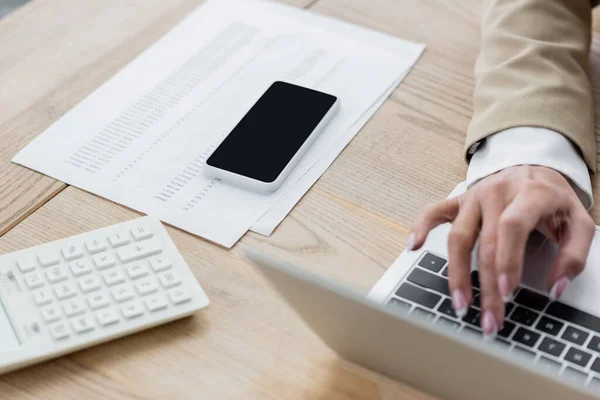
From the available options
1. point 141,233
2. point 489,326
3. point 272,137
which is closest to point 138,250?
point 141,233

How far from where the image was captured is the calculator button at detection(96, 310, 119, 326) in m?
0.61

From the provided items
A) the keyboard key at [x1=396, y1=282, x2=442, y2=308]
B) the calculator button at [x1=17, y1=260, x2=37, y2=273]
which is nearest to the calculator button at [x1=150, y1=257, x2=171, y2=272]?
the calculator button at [x1=17, y1=260, x2=37, y2=273]

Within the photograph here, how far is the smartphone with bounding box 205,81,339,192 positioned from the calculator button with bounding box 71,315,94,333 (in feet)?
0.73

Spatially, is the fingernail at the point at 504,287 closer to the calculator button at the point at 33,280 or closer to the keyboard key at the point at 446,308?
the keyboard key at the point at 446,308

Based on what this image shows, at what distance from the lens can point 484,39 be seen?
2.99 feet

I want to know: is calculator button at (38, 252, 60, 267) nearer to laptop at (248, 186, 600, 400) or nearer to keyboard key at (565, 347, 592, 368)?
laptop at (248, 186, 600, 400)

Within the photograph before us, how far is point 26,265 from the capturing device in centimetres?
66

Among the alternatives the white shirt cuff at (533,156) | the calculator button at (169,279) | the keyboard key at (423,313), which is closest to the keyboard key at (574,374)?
the keyboard key at (423,313)

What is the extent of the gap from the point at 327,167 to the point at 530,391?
1.25 feet

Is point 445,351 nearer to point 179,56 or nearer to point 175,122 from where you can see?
point 175,122

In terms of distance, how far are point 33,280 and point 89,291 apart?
0.05 meters

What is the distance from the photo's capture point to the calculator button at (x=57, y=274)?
0.65 m

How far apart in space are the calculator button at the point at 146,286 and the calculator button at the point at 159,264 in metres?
0.01

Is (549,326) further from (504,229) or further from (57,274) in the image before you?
(57,274)
